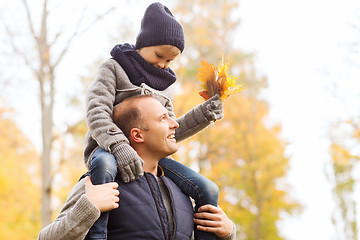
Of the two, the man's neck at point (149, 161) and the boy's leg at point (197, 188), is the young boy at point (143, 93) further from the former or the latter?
the man's neck at point (149, 161)

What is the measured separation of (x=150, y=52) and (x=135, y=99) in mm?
331

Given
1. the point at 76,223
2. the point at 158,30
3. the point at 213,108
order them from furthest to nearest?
1. the point at 213,108
2. the point at 158,30
3. the point at 76,223

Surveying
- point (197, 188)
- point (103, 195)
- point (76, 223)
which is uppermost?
point (197, 188)

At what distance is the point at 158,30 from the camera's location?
2477 millimetres

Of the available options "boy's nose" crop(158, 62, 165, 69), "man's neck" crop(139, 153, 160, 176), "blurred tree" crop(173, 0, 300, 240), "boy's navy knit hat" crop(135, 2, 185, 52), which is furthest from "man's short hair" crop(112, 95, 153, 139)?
"blurred tree" crop(173, 0, 300, 240)

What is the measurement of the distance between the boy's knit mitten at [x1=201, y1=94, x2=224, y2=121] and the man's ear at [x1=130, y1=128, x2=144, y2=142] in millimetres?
494

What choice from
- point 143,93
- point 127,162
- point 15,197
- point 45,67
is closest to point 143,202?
point 127,162

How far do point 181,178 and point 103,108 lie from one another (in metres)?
0.59

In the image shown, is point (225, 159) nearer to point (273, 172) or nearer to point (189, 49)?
point (273, 172)

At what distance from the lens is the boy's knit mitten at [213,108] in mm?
2553

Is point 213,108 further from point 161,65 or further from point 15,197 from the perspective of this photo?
point 15,197

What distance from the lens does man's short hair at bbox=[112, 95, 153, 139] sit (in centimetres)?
231

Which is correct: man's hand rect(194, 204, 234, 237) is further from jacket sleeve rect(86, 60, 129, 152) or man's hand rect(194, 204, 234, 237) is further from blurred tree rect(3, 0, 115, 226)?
blurred tree rect(3, 0, 115, 226)

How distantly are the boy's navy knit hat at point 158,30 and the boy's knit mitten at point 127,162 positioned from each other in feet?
2.36
